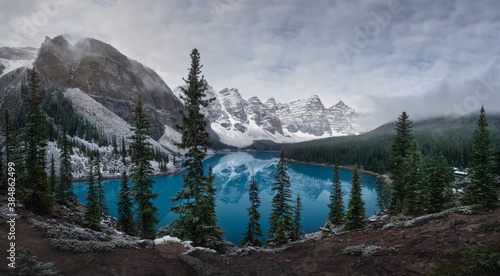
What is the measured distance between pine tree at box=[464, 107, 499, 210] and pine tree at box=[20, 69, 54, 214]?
34.0m

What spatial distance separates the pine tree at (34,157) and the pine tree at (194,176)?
11.8 meters

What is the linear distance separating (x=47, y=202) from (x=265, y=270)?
20.6 meters

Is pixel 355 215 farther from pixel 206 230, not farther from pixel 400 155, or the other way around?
pixel 206 230

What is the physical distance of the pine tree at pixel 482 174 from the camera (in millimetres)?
16750

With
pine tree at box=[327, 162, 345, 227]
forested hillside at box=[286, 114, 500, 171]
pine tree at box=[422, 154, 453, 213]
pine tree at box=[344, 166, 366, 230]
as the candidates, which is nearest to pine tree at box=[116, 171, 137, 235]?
pine tree at box=[344, 166, 366, 230]

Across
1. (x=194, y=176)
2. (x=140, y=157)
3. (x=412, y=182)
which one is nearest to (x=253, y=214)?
(x=194, y=176)

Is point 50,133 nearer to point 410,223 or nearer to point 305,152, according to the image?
point 410,223

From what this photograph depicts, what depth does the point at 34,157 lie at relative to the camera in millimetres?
19891

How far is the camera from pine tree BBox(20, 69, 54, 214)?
739 inches

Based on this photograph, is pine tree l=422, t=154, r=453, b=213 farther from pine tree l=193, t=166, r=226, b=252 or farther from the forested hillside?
the forested hillside

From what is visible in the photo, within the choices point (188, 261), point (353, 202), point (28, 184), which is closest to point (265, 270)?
point (188, 261)

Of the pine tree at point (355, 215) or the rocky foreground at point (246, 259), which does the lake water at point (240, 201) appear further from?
the rocky foreground at point (246, 259)

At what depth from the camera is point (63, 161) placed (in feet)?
120

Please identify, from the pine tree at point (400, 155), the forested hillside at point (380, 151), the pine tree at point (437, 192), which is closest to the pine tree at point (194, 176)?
the pine tree at point (437, 192)
